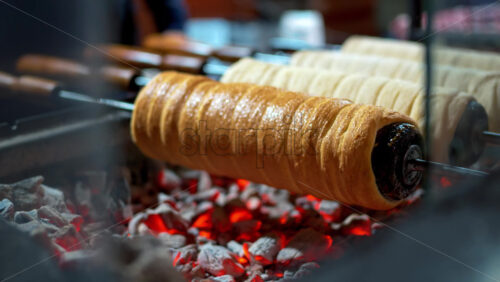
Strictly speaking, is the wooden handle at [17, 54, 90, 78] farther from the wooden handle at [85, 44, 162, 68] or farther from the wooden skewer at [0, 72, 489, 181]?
the wooden handle at [85, 44, 162, 68]

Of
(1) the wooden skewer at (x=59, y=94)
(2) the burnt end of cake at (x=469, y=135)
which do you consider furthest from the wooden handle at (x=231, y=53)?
(2) the burnt end of cake at (x=469, y=135)

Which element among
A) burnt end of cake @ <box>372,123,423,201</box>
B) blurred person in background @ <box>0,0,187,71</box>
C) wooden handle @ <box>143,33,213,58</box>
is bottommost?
burnt end of cake @ <box>372,123,423,201</box>

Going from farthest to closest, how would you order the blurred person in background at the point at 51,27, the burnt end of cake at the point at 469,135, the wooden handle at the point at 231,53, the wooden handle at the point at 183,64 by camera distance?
the wooden handle at the point at 231,53 < the wooden handle at the point at 183,64 < the burnt end of cake at the point at 469,135 < the blurred person in background at the point at 51,27

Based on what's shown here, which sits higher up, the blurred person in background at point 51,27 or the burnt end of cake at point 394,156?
the blurred person in background at point 51,27

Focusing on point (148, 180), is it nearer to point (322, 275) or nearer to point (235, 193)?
point (235, 193)

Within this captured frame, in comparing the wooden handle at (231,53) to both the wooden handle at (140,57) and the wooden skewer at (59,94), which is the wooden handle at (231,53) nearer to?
the wooden handle at (140,57)

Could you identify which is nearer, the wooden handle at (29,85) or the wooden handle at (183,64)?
the wooden handle at (29,85)

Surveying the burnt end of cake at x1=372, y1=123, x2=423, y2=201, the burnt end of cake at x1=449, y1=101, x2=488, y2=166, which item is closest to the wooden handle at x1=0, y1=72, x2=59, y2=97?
the burnt end of cake at x1=372, y1=123, x2=423, y2=201
